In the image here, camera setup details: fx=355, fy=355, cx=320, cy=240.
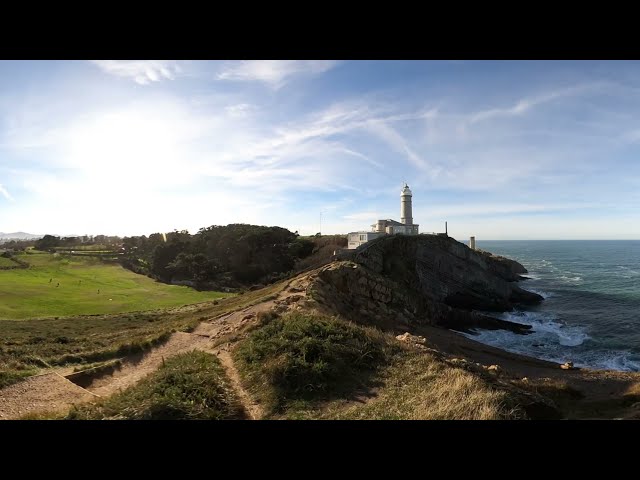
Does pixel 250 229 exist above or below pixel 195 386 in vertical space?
above

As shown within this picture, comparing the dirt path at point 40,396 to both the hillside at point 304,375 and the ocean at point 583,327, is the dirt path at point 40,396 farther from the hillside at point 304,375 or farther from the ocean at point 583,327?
the ocean at point 583,327

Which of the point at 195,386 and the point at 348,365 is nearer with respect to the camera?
the point at 195,386

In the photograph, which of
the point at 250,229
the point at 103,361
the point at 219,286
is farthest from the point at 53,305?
the point at 250,229

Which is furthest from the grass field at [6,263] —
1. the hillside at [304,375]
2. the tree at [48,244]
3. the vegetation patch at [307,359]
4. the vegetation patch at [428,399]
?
the vegetation patch at [428,399]

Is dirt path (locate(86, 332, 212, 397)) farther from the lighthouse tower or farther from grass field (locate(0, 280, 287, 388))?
the lighthouse tower

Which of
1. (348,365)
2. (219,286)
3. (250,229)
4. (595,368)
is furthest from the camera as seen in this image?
(250,229)

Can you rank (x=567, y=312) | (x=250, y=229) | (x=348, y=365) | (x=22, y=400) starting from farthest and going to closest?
(x=250, y=229)
(x=567, y=312)
(x=348, y=365)
(x=22, y=400)
